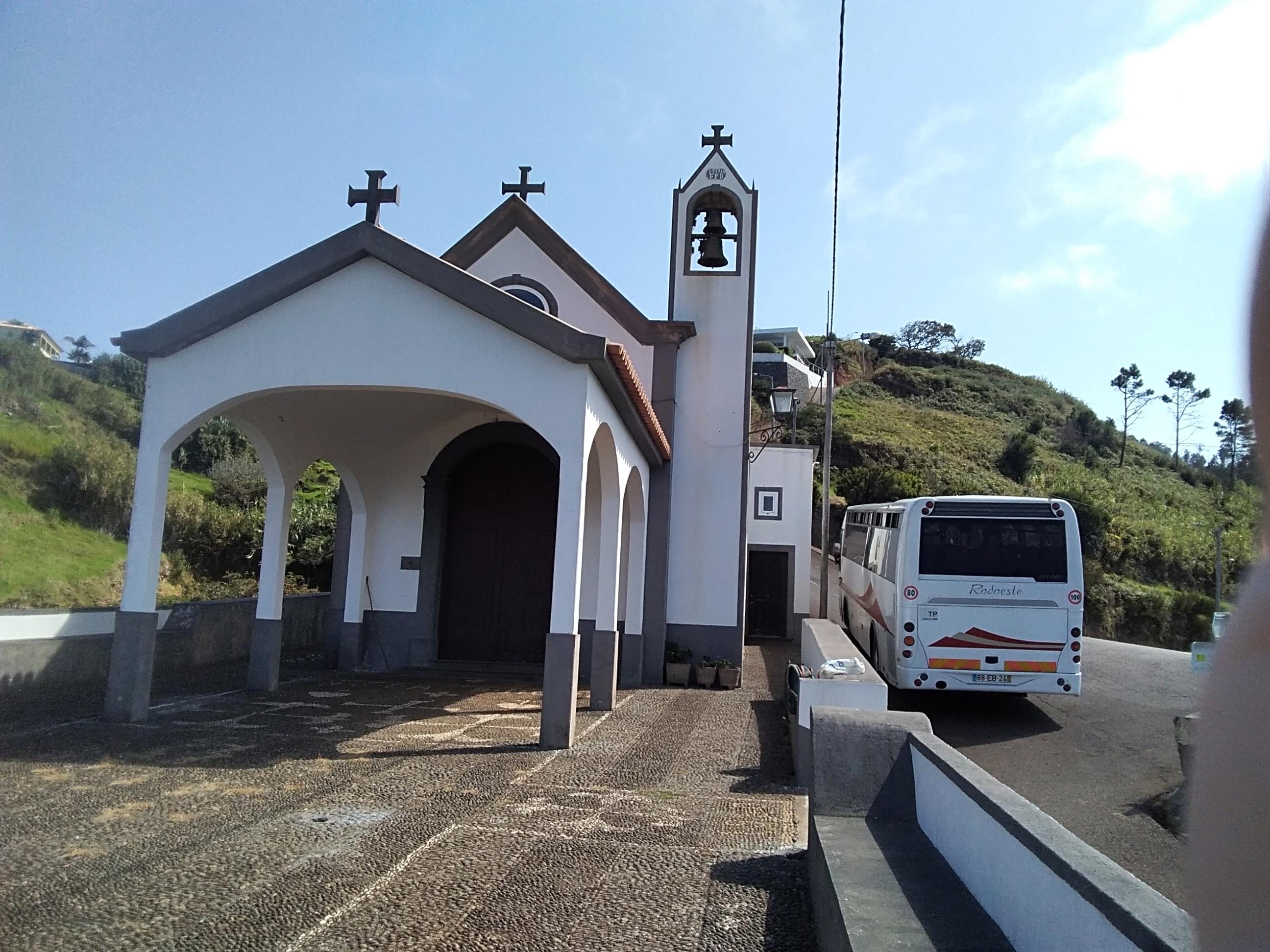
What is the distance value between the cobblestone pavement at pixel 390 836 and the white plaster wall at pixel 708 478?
4.38m

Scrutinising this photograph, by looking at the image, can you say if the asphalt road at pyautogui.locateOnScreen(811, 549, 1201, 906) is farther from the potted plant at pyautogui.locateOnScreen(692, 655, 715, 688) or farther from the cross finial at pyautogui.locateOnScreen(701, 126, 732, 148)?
the cross finial at pyautogui.locateOnScreen(701, 126, 732, 148)

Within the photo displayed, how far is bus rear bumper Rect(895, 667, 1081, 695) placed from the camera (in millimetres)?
11617

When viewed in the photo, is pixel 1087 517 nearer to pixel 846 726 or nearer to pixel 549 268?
pixel 549 268

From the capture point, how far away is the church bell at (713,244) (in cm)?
1516

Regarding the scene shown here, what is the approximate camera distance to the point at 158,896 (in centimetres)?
464

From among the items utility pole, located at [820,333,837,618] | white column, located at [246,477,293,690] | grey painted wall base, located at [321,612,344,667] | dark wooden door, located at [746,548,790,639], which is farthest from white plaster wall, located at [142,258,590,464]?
dark wooden door, located at [746,548,790,639]

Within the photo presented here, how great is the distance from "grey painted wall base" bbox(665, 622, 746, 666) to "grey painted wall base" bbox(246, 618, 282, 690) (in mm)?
5600

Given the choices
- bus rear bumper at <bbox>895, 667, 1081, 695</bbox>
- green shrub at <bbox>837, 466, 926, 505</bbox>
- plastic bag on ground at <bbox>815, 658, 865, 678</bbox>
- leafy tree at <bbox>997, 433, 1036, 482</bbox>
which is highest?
leafy tree at <bbox>997, 433, 1036, 482</bbox>

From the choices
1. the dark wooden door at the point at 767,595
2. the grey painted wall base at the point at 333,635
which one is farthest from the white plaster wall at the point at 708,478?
the dark wooden door at the point at 767,595

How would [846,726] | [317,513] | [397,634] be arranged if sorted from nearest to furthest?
[846,726], [397,634], [317,513]

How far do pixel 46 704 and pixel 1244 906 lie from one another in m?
11.2

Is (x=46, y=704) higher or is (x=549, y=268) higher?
(x=549, y=268)

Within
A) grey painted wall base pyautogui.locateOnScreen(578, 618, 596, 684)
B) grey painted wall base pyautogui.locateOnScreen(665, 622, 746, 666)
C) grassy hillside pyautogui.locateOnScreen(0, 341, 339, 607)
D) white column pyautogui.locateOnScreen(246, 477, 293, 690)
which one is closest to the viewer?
white column pyautogui.locateOnScreen(246, 477, 293, 690)

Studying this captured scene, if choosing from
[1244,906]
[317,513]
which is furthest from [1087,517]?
[1244,906]
